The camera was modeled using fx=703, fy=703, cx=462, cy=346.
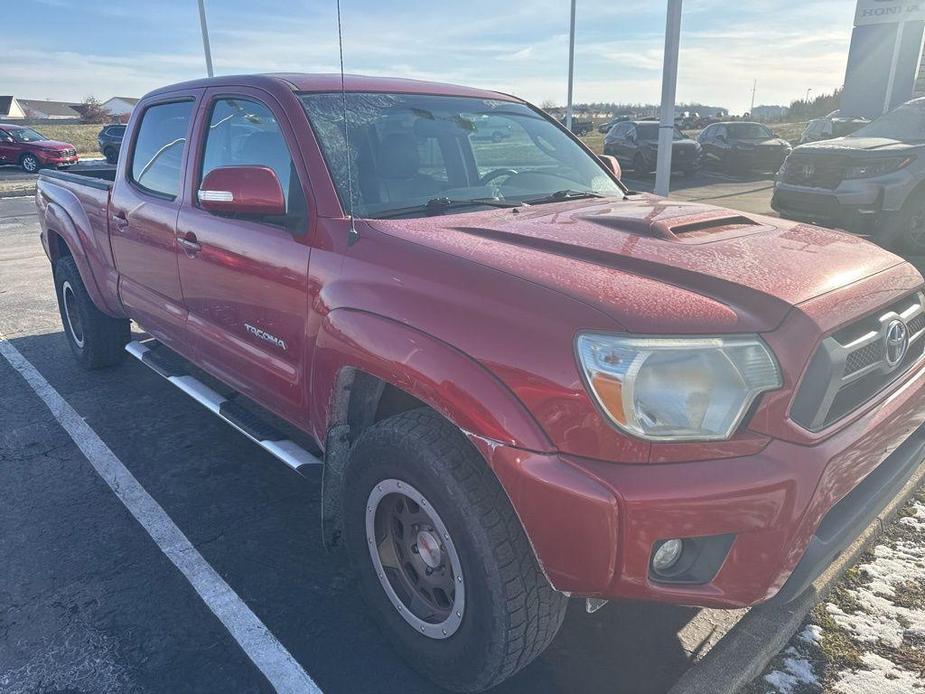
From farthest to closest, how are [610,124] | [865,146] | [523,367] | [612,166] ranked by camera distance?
[610,124] < [865,146] < [612,166] < [523,367]

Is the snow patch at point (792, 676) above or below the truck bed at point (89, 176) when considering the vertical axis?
below

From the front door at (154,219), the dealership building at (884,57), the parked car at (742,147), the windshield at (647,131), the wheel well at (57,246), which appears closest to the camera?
the front door at (154,219)

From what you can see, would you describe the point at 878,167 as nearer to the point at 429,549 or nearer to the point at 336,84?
the point at 336,84

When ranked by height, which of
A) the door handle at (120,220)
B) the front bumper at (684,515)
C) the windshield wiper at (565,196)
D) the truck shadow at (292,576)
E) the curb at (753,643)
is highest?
the windshield wiper at (565,196)

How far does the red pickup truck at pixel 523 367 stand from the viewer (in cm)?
184

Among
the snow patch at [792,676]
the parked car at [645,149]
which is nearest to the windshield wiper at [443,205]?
the snow patch at [792,676]

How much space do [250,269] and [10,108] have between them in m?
95.3

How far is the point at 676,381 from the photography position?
6.10ft

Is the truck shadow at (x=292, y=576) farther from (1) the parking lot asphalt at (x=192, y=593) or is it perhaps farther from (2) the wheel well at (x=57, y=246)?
(2) the wheel well at (x=57, y=246)

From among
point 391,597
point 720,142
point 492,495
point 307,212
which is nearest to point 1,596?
point 391,597

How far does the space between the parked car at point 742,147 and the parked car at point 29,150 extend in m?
21.4

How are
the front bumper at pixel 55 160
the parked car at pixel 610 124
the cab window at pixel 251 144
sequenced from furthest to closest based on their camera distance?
the front bumper at pixel 55 160 → the parked car at pixel 610 124 → the cab window at pixel 251 144

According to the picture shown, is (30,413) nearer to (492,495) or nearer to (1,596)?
(1,596)

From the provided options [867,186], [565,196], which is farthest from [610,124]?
[565,196]
